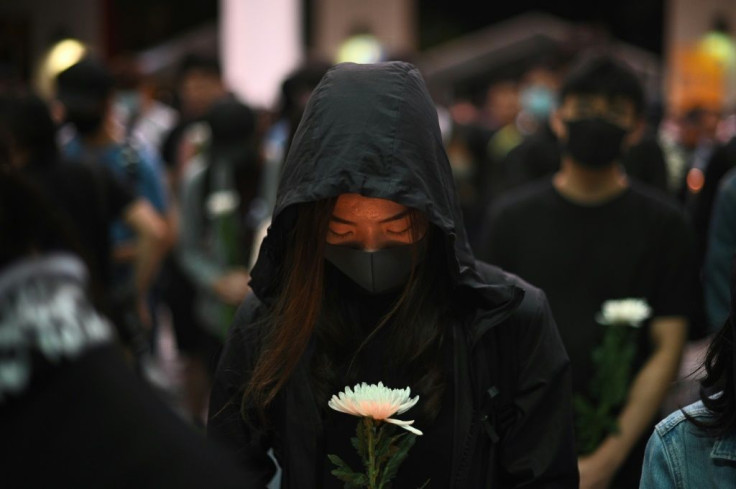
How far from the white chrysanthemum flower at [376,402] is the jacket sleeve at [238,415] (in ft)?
0.91

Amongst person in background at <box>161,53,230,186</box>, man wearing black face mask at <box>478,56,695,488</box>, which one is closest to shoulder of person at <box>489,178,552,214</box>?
man wearing black face mask at <box>478,56,695,488</box>

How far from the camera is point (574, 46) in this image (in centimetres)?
1205

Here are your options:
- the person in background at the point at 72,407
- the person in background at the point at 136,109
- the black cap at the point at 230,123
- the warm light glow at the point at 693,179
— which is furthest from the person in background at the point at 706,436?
the person in background at the point at 136,109

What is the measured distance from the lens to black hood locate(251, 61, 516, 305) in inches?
90.8

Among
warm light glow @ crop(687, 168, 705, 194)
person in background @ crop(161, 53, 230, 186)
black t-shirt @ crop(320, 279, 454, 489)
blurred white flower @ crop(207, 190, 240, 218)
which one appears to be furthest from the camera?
person in background @ crop(161, 53, 230, 186)

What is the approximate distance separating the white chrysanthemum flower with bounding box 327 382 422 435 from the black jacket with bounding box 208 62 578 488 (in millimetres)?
134

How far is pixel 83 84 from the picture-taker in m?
5.93

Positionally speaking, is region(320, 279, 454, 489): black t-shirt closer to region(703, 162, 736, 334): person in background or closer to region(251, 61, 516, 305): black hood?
region(251, 61, 516, 305): black hood

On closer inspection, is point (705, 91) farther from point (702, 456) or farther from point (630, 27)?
point (702, 456)

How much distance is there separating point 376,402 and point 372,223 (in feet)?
1.29

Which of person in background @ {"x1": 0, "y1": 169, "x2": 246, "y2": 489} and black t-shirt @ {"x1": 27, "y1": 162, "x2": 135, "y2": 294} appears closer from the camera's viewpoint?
person in background @ {"x1": 0, "y1": 169, "x2": 246, "y2": 489}

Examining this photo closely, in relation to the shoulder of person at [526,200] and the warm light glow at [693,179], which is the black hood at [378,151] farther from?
the warm light glow at [693,179]

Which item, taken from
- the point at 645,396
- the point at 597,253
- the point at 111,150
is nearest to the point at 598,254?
the point at 597,253

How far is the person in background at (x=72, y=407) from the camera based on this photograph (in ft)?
3.92
